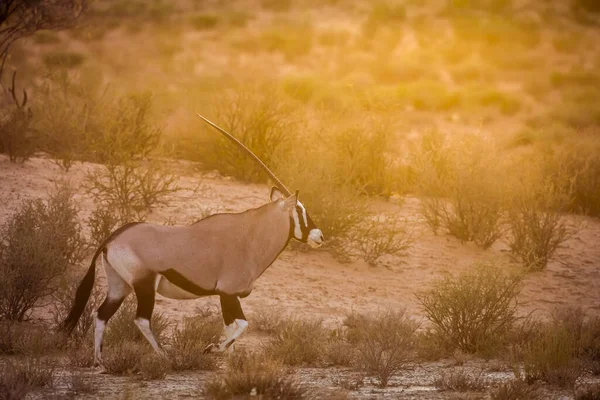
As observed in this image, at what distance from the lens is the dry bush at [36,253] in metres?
10.7

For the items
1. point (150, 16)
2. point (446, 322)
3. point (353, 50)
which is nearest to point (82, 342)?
point (446, 322)

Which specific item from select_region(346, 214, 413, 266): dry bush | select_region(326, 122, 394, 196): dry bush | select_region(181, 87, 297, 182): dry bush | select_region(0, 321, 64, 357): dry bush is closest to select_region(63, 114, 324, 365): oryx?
select_region(0, 321, 64, 357): dry bush

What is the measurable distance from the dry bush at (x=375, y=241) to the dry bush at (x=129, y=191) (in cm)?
274

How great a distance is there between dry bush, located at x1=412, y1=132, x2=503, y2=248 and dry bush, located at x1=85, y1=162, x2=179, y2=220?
14.1 feet

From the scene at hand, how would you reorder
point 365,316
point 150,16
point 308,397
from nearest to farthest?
point 308,397
point 365,316
point 150,16

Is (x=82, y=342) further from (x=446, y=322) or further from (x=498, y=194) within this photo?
(x=498, y=194)

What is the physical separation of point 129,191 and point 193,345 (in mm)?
5175

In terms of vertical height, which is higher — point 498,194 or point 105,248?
point 105,248

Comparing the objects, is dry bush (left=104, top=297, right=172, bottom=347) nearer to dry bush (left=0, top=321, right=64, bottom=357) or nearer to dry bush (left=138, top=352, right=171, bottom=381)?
dry bush (left=0, top=321, right=64, bottom=357)

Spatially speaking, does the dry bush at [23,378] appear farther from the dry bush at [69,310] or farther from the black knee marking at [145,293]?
the dry bush at [69,310]

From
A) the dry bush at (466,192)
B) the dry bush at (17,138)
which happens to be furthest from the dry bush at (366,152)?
the dry bush at (17,138)

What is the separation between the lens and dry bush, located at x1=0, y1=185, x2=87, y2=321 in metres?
10.7

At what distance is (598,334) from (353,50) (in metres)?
42.3

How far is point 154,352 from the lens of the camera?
9094mm
